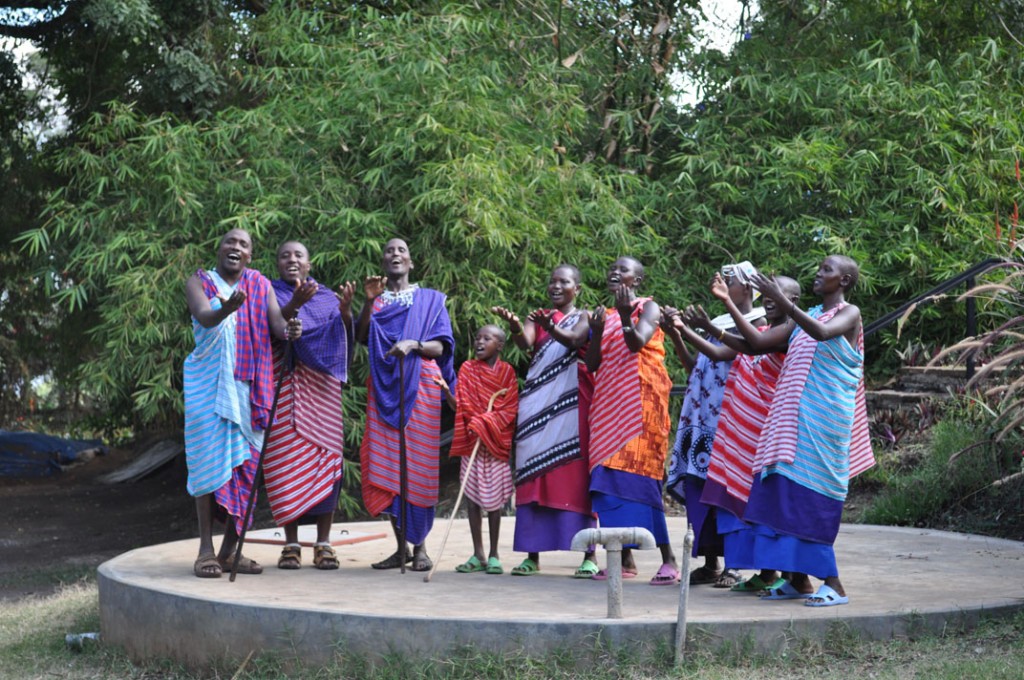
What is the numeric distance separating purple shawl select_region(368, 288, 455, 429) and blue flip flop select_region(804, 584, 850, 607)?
7.12ft

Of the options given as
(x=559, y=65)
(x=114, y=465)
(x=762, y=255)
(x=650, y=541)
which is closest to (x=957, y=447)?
(x=762, y=255)

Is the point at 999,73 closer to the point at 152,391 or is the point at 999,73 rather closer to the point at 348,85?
the point at 348,85

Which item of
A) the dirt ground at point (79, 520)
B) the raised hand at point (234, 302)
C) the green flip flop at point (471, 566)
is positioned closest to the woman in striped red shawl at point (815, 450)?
the green flip flop at point (471, 566)

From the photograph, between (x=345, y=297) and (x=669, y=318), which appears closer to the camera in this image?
(x=669, y=318)

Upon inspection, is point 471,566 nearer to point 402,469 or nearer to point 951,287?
point 402,469

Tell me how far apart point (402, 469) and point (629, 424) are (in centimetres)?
116

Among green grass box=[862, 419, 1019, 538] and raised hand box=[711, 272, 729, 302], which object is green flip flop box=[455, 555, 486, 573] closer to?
raised hand box=[711, 272, 729, 302]

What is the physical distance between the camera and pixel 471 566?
6152mm

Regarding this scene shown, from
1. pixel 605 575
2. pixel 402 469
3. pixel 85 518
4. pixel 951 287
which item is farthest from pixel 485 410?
pixel 85 518

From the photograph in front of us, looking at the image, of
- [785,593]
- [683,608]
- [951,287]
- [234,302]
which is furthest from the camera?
[951,287]

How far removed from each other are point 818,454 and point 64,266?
310 inches

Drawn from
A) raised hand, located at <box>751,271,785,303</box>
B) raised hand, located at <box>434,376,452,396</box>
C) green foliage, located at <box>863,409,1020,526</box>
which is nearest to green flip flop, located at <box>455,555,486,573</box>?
raised hand, located at <box>434,376,452,396</box>

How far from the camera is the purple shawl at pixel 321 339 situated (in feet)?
20.1

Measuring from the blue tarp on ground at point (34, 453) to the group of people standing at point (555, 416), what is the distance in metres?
11.8
